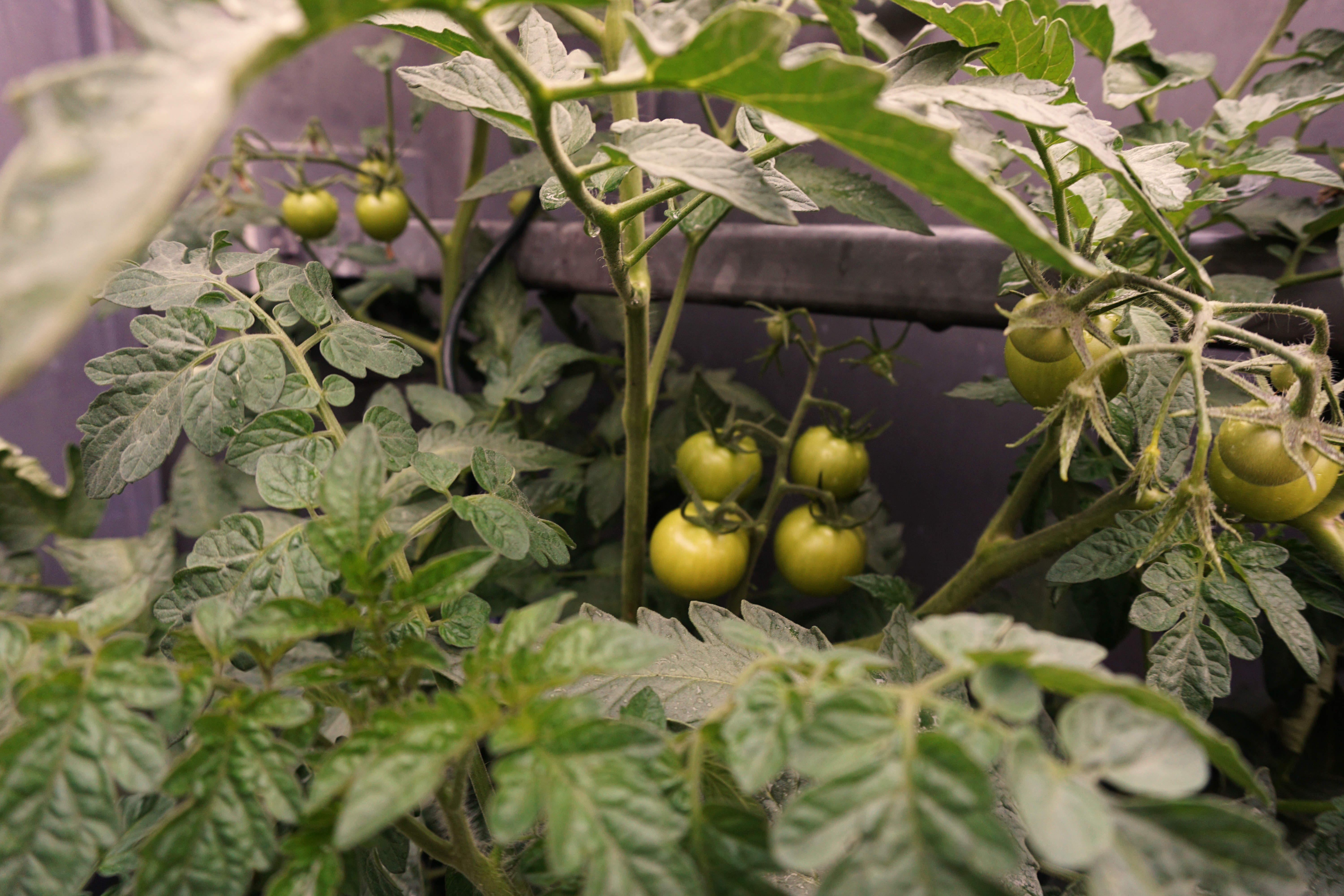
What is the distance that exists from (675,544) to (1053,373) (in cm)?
46

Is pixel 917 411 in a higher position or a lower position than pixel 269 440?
lower

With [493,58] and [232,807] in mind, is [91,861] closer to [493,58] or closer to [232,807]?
[232,807]

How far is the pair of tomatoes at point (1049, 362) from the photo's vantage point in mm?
446

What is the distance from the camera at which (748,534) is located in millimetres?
898

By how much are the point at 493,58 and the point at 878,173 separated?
1047 mm

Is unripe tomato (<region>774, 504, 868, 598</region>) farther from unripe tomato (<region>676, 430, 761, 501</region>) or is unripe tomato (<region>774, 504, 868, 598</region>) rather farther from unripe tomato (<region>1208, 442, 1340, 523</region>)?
unripe tomato (<region>1208, 442, 1340, 523</region>)

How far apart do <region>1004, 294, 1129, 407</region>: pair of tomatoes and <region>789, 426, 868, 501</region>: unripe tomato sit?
0.39 meters

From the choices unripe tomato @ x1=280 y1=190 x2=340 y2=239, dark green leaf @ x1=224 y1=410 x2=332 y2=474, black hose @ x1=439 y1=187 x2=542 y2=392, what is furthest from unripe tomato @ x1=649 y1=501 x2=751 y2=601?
unripe tomato @ x1=280 y1=190 x2=340 y2=239

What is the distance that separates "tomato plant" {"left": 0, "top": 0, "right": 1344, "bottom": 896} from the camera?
0.21m

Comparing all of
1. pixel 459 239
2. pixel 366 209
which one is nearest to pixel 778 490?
pixel 459 239

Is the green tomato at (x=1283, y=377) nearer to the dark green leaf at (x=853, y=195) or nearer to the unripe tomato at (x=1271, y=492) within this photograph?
the unripe tomato at (x=1271, y=492)

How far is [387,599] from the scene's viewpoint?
0.35 meters

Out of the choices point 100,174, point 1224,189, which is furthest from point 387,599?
Result: point 1224,189

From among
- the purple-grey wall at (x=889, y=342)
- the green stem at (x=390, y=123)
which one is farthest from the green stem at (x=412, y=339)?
the purple-grey wall at (x=889, y=342)
